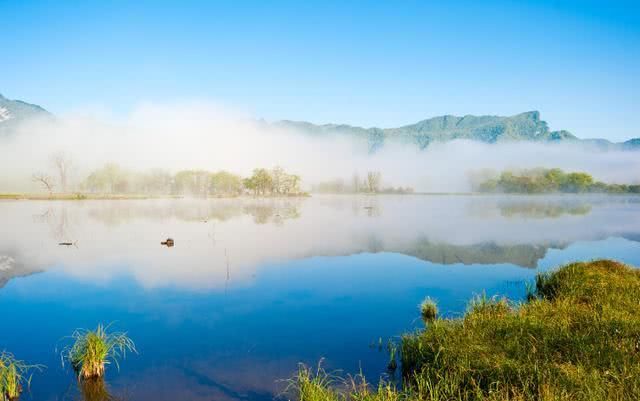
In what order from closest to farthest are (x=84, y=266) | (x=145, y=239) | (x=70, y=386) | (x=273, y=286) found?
1. (x=70, y=386)
2. (x=273, y=286)
3. (x=84, y=266)
4. (x=145, y=239)

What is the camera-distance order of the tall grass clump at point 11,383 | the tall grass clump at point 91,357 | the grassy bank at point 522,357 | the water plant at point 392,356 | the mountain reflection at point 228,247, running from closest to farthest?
the grassy bank at point 522,357, the tall grass clump at point 11,383, the tall grass clump at point 91,357, the water plant at point 392,356, the mountain reflection at point 228,247

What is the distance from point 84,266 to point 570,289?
30.6m

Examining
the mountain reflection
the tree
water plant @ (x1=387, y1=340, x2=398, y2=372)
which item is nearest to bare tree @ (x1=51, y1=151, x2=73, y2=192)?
the tree

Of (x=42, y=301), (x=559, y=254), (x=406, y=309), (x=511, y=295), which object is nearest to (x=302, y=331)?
(x=406, y=309)

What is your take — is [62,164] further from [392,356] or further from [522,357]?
[522,357]

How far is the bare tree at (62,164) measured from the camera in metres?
166

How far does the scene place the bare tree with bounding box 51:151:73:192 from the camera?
166450 mm

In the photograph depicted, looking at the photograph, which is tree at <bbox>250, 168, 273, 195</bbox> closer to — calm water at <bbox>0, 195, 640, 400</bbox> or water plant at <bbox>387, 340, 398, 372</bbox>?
calm water at <bbox>0, 195, 640, 400</bbox>

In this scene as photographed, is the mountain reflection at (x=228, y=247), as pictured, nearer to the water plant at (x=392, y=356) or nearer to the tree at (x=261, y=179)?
the water plant at (x=392, y=356)

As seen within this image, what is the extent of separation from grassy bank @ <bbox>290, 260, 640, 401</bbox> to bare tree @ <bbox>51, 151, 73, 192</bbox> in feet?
641

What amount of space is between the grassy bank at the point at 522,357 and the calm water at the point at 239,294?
1799 millimetres

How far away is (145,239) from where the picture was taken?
40594mm

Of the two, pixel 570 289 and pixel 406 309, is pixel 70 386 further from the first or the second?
pixel 570 289

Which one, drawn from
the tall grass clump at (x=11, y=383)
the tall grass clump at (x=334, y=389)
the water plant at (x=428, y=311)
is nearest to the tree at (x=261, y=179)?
the water plant at (x=428, y=311)
